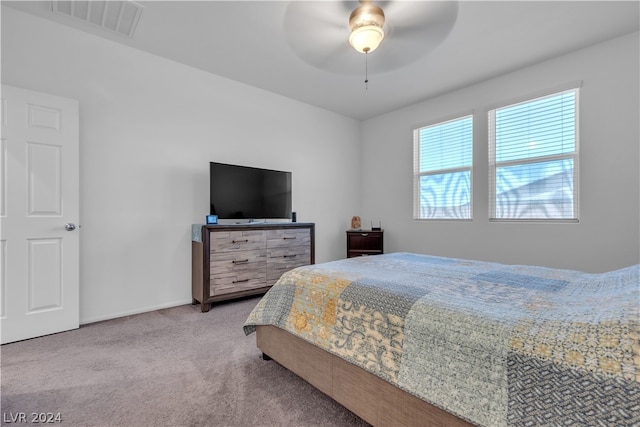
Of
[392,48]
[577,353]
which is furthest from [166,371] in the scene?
[392,48]

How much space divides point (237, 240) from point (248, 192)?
0.66 m

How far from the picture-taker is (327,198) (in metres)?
4.79

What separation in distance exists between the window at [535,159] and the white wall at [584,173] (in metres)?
0.09

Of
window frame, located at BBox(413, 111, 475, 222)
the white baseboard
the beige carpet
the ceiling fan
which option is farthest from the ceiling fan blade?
the white baseboard

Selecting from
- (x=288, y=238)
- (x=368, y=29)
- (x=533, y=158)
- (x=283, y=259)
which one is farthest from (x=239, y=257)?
(x=533, y=158)

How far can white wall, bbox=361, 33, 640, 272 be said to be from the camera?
9.18ft

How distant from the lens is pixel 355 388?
130 cm

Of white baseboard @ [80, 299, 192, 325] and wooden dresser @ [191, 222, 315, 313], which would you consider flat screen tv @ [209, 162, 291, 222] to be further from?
white baseboard @ [80, 299, 192, 325]

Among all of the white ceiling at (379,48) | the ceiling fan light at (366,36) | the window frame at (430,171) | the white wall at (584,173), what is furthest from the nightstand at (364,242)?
the ceiling fan light at (366,36)

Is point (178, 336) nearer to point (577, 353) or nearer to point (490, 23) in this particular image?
point (577, 353)

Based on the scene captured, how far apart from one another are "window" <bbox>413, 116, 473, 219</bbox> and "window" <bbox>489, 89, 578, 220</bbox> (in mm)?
341

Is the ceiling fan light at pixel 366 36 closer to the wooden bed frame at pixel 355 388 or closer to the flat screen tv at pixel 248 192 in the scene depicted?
the flat screen tv at pixel 248 192

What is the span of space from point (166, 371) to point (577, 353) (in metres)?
2.08

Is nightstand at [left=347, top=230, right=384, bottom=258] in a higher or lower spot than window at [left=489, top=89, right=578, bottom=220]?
lower
